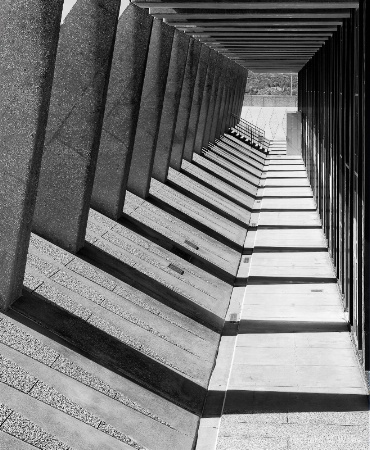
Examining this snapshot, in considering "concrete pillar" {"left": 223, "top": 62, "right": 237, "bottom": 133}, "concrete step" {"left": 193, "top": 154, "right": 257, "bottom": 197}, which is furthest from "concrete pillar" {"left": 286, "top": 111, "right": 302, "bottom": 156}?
"concrete step" {"left": 193, "top": 154, "right": 257, "bottom": 197}

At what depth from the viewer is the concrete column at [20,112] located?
353 inches

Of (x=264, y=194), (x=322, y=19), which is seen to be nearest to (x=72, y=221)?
(x=322, y=19)

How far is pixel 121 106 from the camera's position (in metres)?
15.1

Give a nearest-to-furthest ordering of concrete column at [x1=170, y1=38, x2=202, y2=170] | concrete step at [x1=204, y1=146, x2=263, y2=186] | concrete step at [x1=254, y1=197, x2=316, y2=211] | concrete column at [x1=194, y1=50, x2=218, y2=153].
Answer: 1. concrete column at [x1=170, y1=38, x2=202, y2=170]
2. concrete step at [x1=254, y1=197, x2=316, y2=211]
3. concrete column at [x1=194, y1=50, x2=218, y2=153]
4. concrete step at [x1=204, y1=146, x2=263, y2=186]

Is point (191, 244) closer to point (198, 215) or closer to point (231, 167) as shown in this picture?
point (198, 215)

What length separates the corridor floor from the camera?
352 inches

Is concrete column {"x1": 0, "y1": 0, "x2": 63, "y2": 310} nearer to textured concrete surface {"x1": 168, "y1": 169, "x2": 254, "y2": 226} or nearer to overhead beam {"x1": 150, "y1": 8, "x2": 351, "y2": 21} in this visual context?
overhead beam {"x1": 150, "y1": 8, "x2": 351, "y2": 21}

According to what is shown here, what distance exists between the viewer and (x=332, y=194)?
55.9 ft

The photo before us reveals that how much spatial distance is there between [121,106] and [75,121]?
2.91m

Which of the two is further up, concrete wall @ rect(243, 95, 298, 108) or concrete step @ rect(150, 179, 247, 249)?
concrete wall @ rect(243, 95, 298, 108)

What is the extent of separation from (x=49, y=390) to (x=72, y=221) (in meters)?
4.63

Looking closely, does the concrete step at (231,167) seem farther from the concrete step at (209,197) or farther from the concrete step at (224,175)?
the concrete step at (209,197)

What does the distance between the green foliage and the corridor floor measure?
220 ft

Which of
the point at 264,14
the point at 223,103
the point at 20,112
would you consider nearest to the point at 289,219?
the point at 264,14
